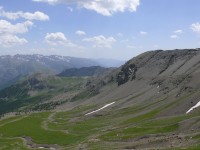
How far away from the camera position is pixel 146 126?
108938 millimetres

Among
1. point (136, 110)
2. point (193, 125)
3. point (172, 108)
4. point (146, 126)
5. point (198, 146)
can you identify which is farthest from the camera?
point (136, 110)

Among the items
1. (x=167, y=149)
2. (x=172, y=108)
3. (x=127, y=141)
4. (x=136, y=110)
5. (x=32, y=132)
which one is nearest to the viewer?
(x=167, y=149)

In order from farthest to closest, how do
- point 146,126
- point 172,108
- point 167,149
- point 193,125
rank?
point 172,108
point 146,126
point 193,125
point 167,149

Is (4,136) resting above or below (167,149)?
below

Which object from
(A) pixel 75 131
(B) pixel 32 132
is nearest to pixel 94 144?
(A) pixel 75 131

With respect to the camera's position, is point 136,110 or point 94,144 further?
point 136,110

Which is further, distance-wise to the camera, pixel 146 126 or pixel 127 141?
pixel 146 126

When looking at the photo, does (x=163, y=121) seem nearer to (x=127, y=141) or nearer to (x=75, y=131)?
(x=127, y=141)

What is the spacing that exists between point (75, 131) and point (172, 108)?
39817mm

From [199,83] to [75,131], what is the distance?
7268 cm

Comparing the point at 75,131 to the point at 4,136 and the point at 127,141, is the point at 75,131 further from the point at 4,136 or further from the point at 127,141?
the point at 127,141

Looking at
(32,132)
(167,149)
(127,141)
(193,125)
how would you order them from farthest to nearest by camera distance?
(32,132) < (127,141) < (193,125) < (167,149)

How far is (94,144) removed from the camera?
9706 centimetres

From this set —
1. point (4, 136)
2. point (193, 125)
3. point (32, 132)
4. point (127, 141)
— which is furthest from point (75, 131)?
point (193, 125)
